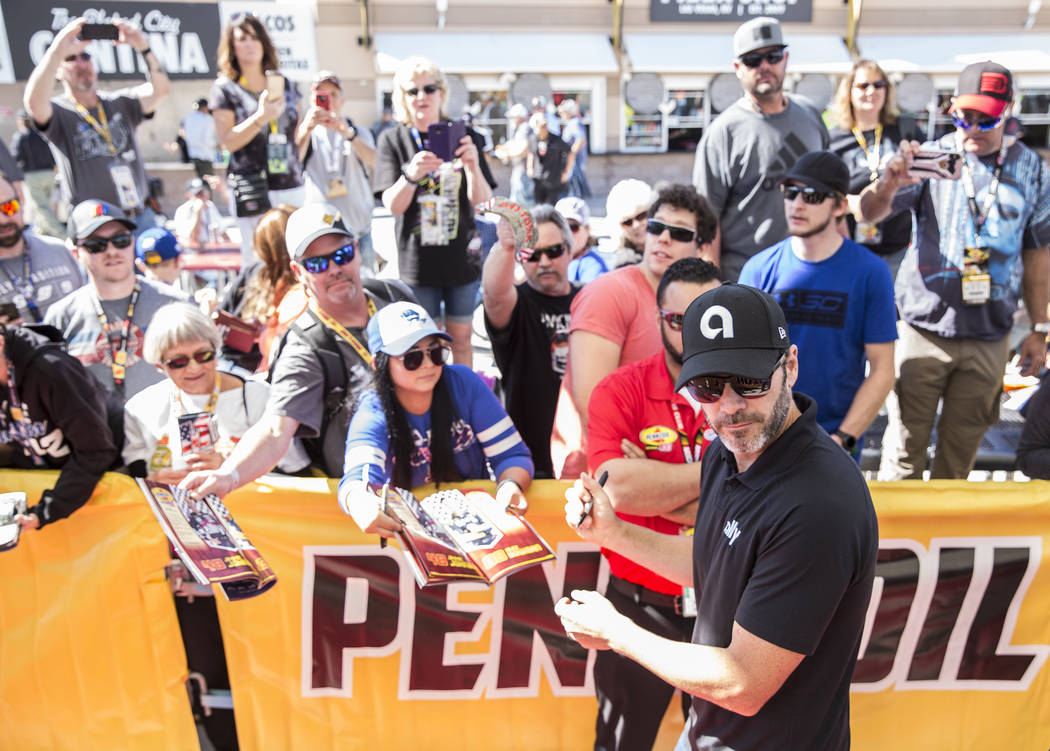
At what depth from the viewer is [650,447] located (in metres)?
2.89

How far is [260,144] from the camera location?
5.59m

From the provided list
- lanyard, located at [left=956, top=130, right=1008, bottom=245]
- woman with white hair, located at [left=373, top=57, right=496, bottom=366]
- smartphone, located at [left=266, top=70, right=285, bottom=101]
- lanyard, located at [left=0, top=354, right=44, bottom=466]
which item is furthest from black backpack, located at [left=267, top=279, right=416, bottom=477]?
lanyard, located at [left=956, top=130, right=1008, bottom=245]

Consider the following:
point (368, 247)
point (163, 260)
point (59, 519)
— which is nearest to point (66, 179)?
point (163, 260)

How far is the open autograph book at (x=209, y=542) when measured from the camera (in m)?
2.56

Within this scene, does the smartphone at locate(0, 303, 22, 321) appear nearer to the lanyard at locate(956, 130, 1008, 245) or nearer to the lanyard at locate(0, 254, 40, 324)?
the lanyard at locate(0, 254, 40, 324)

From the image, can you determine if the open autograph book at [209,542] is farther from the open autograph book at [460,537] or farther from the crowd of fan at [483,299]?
the open autograph book at [460,537]


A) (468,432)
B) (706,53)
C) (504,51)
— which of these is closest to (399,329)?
(468,432)

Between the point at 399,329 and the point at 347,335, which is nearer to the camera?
the point at 399,329

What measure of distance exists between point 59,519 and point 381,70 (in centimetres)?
1792

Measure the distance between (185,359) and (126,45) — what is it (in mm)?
18723

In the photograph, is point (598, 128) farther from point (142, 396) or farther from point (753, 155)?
point (142, 396)

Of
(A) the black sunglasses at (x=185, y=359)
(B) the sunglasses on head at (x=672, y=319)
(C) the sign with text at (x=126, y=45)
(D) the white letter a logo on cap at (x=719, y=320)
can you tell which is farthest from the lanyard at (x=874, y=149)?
(C) the sign with text at (x=126, y=45)

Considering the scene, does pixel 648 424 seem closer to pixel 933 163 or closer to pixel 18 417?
pixel 933 163

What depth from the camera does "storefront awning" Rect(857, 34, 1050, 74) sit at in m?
20.3
